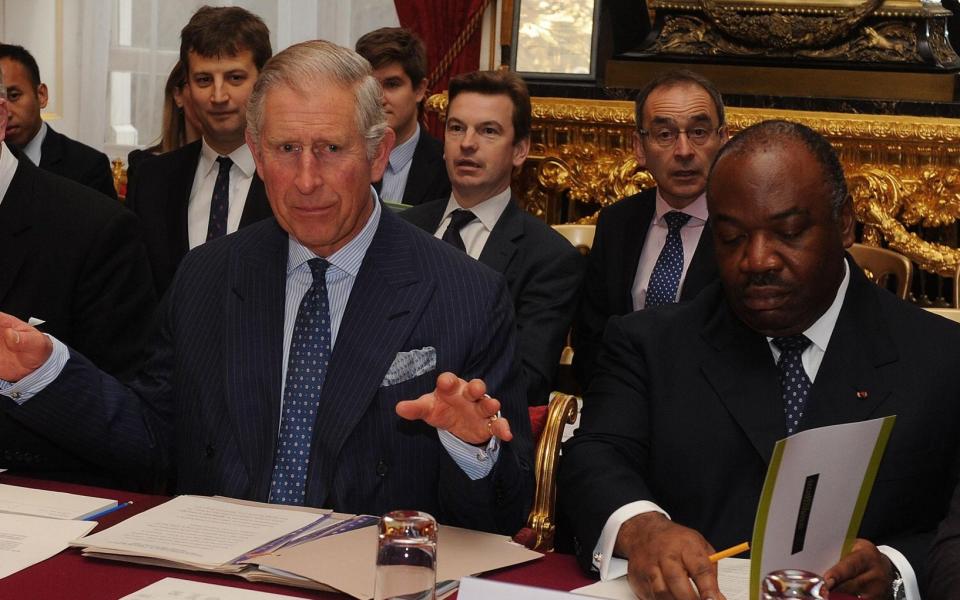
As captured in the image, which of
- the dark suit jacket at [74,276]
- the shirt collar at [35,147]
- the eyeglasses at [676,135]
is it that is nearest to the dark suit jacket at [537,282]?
the eyeglasses at [676,135]

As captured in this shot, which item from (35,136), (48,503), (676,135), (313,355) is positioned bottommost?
(48,503)

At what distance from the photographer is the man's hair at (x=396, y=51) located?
4.72 meters

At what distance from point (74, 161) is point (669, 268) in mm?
2767

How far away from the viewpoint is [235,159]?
12.7ft

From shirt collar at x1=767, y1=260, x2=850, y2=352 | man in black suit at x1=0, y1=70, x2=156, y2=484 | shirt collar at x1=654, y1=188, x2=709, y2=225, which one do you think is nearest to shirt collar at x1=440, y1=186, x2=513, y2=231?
shirt collar at x1=654, y1=188, x2=709, y2=225

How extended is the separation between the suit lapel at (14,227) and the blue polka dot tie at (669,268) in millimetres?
1776

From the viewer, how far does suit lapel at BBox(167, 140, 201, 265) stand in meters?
3.81

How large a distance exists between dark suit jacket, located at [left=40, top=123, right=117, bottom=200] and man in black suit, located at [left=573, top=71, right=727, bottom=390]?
2165 millimetres

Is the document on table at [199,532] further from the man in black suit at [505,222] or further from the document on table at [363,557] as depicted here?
the man in black suit at [505,222]

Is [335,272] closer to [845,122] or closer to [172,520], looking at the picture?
[172,520]

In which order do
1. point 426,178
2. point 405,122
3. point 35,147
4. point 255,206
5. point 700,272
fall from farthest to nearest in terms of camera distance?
point 35,147, point 405,122, point 426,178, point 255,206, point 700,272

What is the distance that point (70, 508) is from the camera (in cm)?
193

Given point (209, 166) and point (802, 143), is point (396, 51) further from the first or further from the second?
point (802, 143)

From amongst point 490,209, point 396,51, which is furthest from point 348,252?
point 396,51
